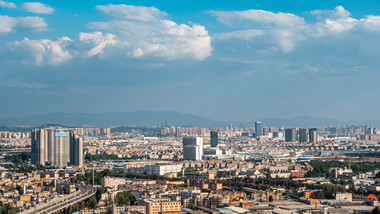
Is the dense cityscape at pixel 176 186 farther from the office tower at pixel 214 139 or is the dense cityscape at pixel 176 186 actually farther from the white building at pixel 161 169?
the office tower at pixel 214 139

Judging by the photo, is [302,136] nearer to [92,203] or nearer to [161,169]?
[161,169]

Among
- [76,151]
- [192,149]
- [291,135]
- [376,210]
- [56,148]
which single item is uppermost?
[56,148]

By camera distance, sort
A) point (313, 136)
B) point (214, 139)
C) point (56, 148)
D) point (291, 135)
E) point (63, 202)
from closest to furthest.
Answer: point (63, 202) < point (56, 148) < point (214, 139) < point (313, 136) < point (291, 135)

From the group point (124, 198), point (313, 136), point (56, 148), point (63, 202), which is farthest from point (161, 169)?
point (313, 136)

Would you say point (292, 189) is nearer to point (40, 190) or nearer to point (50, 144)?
point (40, 190)

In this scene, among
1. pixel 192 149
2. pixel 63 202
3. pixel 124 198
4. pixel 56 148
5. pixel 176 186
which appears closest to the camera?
pixel 124 198

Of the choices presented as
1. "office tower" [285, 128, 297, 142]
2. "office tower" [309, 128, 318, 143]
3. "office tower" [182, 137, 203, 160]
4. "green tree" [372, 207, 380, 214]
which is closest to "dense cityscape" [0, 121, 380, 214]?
"office tower" [182, 137, 203, 160]

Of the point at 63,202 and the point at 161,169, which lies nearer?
the point at 63,202
